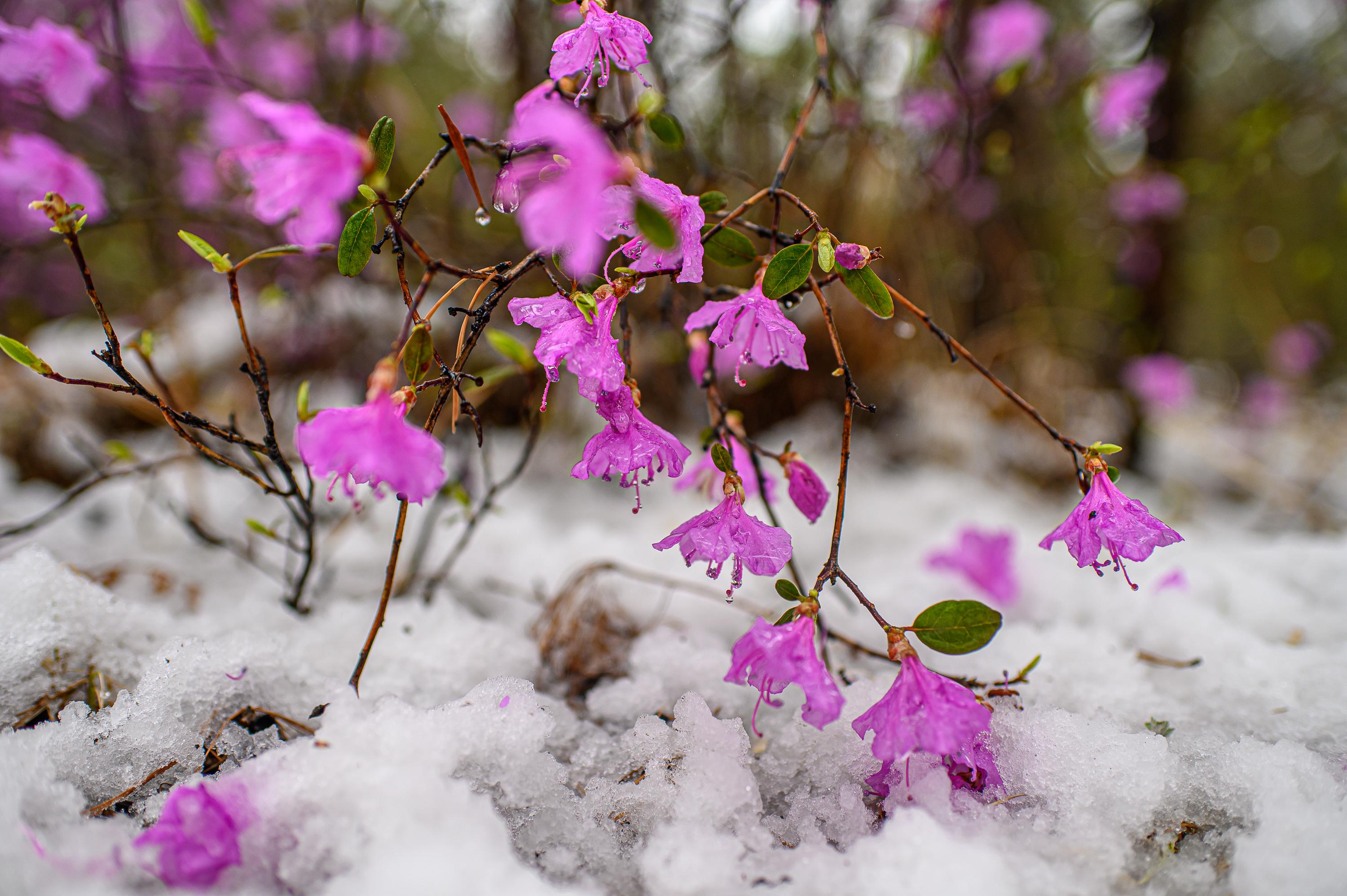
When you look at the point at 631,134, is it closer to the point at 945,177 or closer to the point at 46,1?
the point at 945,177

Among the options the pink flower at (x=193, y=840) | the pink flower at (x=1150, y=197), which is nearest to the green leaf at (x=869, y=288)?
the pink flower at (x=193, y=840)

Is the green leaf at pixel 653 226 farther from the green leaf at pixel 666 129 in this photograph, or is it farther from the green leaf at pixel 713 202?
the green leaf at pixel 666 129

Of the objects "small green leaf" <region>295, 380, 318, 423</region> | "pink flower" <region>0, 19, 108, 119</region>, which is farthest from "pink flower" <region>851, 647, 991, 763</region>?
"pink flower" <region>0, 19, 108, 119</region>

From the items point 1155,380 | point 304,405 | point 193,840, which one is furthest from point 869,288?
point 1155,380

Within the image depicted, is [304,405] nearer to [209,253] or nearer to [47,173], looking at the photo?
[209,253]

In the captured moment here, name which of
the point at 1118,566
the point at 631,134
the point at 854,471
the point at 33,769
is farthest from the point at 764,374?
the point at 33,769

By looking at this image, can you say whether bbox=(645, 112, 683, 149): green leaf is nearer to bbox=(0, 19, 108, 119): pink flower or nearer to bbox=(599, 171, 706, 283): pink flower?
bbox=(599, 171, 706, 283): pink flower
